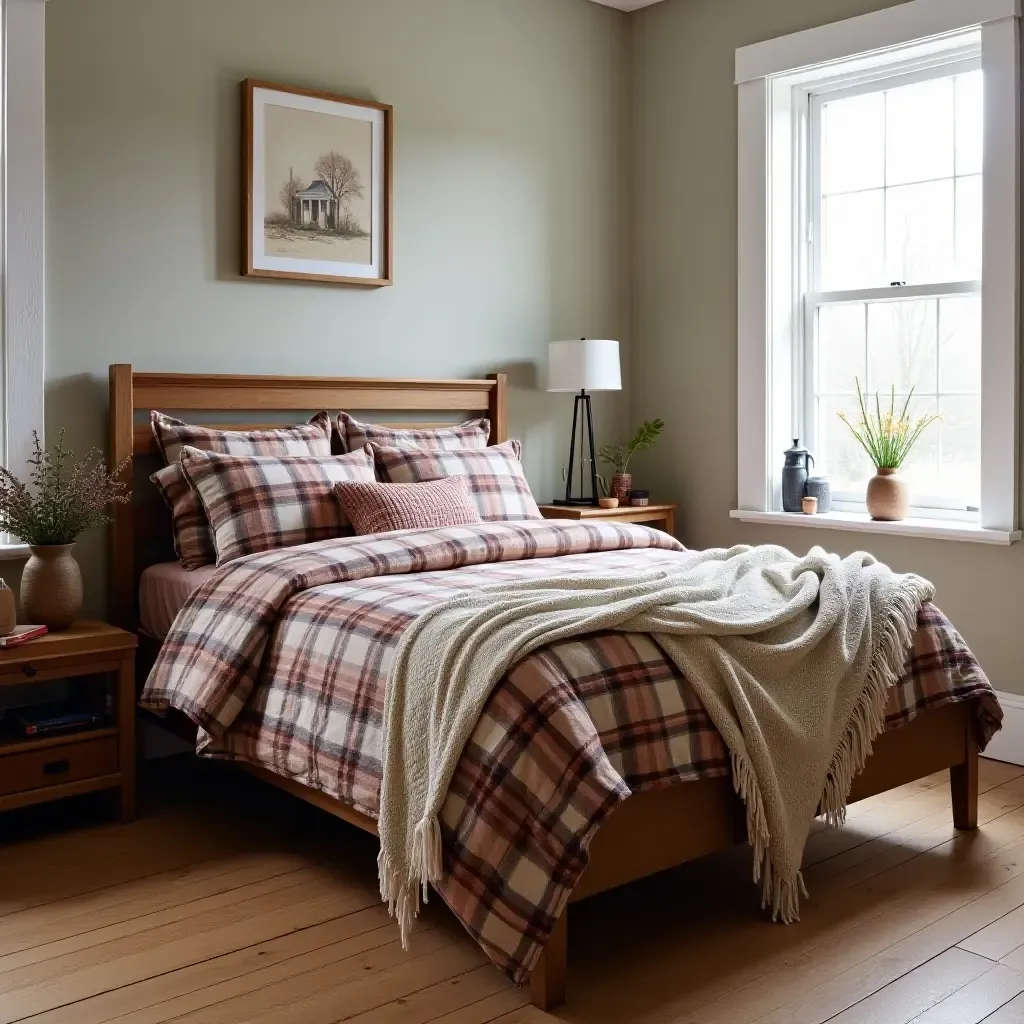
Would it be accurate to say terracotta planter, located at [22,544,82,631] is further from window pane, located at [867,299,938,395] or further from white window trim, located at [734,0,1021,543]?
window pane, located at [867,299,938,395]

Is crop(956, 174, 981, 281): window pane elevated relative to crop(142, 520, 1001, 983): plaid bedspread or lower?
elevated

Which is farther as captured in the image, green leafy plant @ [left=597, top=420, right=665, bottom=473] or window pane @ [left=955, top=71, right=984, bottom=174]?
green leafy plant @ [left=597, top=420, right=665, bottom=473]

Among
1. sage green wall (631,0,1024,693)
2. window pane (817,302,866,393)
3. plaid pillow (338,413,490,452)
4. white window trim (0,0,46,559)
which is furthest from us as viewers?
sage green wall (631,0,1024,693)

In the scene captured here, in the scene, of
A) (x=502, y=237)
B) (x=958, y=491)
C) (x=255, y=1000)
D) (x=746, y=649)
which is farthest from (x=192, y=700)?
(x=958, y=491)

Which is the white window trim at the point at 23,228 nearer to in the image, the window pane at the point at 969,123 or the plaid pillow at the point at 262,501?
the plaid pillow at the point at 262,501

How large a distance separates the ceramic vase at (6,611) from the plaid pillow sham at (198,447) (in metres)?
0.55

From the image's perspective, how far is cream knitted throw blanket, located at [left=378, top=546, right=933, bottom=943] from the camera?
2.41 m

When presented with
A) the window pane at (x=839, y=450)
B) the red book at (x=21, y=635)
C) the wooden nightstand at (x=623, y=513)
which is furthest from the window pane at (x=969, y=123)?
the red book at (x=21, y=635)

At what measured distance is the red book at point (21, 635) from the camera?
10.3 feet

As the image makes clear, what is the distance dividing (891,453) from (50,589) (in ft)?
9.37

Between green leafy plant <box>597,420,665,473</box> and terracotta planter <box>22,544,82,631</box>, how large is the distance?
2.38 meters

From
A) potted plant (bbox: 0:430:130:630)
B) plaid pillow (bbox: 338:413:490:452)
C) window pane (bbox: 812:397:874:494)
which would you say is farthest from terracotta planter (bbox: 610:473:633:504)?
potted plant (bbox: 0:430:130:630)

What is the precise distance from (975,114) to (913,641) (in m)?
2.15

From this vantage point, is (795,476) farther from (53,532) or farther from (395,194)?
(53,532)
